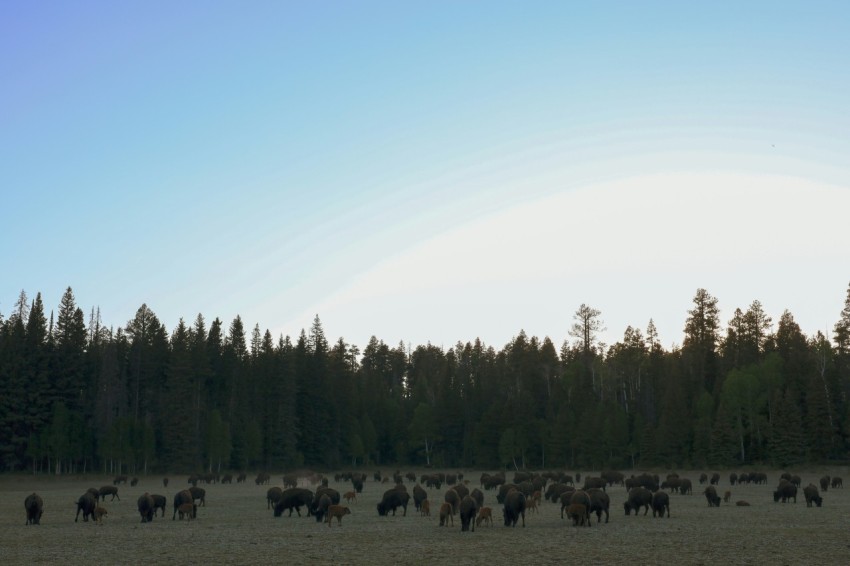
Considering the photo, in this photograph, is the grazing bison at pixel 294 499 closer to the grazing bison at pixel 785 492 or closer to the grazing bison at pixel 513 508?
the grazing bison at pixel 513 508

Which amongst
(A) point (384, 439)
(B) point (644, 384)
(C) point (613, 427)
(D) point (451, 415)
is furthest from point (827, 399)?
(A) point (384, 439)

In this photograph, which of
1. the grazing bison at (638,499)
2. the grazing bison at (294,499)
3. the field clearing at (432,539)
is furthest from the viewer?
the grazing bison at (294,499)

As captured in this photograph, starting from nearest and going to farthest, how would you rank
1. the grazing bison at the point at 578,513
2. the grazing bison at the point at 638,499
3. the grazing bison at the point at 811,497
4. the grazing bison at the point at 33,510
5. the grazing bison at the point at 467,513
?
the grazing bison at the point at 467,513, the grazing bison at the point at 578,513, the grazing bison at the point at 33,510, the grazing bison at the point at 638,499, the grazing bison at the point at 811,497

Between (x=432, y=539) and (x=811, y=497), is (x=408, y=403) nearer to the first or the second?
(x=811, y=497)

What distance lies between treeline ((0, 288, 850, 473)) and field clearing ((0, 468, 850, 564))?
170 ft

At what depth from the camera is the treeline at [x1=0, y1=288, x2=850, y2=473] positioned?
90.3 m

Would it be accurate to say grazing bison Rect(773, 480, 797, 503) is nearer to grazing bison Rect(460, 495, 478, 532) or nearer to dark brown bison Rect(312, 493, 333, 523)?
grazing bison Rect(460, 495, 478, 532)

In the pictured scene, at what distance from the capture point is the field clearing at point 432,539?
22234mm

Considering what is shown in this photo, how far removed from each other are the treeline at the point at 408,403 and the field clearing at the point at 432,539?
170ft

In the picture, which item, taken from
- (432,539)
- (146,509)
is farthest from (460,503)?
(146,509)

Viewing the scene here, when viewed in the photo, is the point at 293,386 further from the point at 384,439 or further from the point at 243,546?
the point at 243,546

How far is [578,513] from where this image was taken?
3155 centimetres

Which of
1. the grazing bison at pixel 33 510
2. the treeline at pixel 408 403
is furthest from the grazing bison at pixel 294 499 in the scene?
the treeline at pixel 408 403

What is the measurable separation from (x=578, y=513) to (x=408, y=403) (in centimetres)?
10162
